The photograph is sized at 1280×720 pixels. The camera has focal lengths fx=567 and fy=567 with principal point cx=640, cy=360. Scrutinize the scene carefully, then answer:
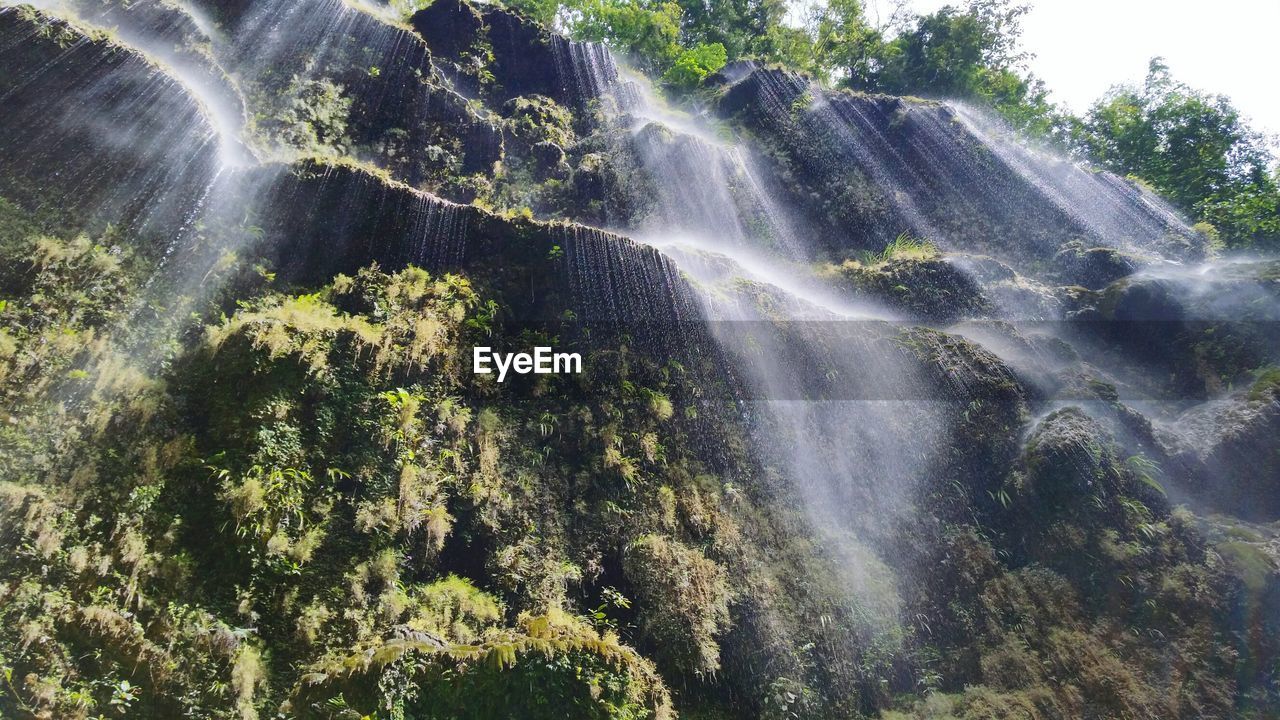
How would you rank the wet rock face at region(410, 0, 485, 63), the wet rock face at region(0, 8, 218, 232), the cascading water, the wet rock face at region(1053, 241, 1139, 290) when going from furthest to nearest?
the wet rock face at region(410, 0, 485, 63) < the wet rock face at region(1053, 241, 1139, 290) < the cascading water < the wet rock face at region(0, 8, 218, 232)

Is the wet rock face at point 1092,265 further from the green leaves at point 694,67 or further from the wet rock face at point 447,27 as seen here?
the wet rock face at point 447,27

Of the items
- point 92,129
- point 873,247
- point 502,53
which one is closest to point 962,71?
point 873,247

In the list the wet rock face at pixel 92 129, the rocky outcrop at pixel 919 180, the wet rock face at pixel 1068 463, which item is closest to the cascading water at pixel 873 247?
the rocky outcrop at pixel 919 180

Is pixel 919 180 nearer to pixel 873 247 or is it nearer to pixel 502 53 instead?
pixel 873 247

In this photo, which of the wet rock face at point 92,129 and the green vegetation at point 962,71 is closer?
the wet rock face at point 92,129

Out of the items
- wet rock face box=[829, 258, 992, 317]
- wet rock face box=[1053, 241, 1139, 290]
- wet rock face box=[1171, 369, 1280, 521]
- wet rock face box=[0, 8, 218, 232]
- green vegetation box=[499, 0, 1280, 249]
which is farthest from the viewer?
green vegetation box=[499, 0, 1280, 249]

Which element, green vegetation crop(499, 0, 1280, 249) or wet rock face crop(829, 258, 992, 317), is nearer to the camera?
wet rock face crop(829, 258, 992, 317)

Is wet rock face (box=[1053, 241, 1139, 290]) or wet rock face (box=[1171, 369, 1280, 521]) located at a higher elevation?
wet rock face (box=[1171, 369, 1280, 521])

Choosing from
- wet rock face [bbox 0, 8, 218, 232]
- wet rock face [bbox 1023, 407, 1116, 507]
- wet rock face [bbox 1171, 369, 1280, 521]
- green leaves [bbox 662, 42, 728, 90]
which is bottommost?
green leaves [bbox 662, 42, 728, 90]

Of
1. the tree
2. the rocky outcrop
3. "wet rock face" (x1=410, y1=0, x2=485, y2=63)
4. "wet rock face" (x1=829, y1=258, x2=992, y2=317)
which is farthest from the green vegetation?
"wet rock face" (x1=829, y1=258, x2=992, y2=317)

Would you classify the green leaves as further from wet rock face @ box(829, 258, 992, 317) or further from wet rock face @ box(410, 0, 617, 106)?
wet rock face @ box(829, 258, 992, 317)

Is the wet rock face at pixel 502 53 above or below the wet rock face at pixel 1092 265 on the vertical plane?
below

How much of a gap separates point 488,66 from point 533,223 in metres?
9.93

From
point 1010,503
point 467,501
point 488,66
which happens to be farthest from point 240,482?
point 488,66
